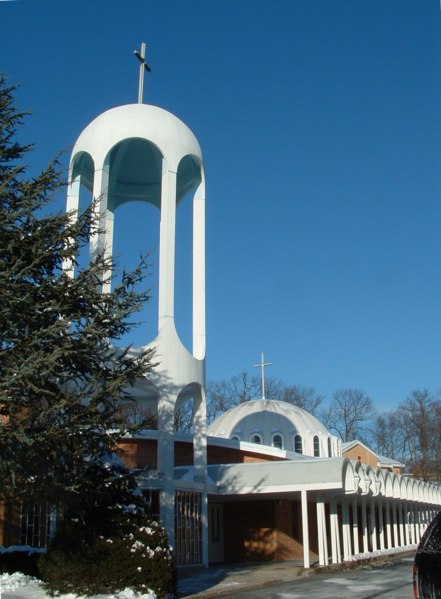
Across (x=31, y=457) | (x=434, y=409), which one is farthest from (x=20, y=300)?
(x=434, y=409)

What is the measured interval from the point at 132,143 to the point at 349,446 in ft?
115

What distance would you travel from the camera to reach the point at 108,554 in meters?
11.5

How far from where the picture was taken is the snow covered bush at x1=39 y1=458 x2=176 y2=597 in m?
11.3

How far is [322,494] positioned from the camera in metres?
20.4

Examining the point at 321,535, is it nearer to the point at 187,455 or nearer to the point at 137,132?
the point at 187,455

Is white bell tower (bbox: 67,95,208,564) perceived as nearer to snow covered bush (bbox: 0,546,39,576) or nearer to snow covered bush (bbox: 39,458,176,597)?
snow covered bush (bbox: 0,546,39,576)

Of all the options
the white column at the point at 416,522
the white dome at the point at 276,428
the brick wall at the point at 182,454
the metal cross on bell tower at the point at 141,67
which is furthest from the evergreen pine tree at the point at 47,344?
the white column at the point at 416,522

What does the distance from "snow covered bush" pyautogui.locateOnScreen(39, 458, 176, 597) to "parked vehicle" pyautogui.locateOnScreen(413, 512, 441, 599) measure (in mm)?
5927

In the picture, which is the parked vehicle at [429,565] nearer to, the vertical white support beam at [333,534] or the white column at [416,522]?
the vertical white support beam at [333,534]

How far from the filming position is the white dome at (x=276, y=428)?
32.5m

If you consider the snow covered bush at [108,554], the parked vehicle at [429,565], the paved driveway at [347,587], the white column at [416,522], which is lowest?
the white column at [416,522]

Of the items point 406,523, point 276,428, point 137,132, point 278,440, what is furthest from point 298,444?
point 137,132

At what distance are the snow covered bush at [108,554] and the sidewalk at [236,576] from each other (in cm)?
162

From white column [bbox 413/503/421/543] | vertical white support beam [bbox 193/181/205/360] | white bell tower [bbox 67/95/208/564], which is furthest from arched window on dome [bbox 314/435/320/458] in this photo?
vertical white support beam [bbox 193/181/205/360]
